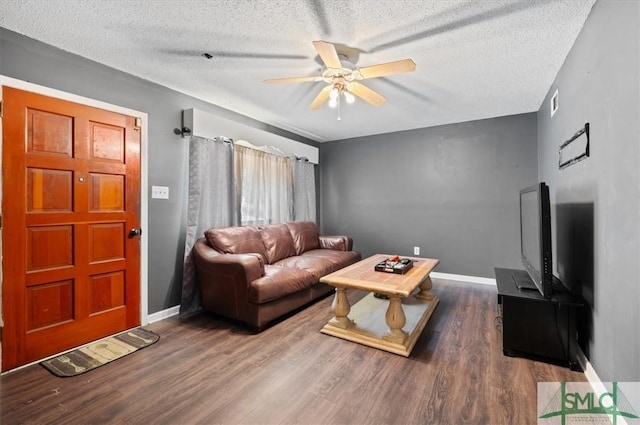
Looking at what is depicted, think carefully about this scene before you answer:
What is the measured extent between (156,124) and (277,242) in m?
1.89

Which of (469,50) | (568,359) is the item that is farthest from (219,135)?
(568,359)

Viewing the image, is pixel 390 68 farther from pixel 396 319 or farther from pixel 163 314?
pixel 163 314

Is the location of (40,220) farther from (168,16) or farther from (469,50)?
(469,50)

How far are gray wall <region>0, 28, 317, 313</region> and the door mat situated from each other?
37cm

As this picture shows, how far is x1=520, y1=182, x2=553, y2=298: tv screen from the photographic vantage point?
6.03 feet

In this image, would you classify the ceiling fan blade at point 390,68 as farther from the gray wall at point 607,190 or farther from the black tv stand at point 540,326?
the black tv stand at point 540,326

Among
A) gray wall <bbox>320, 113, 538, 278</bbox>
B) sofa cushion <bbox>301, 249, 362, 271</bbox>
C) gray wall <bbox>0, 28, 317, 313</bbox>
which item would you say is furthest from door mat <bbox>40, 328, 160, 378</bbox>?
gray wall <bbox>320, 113, 538, 278</bbox>

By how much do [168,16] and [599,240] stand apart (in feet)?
9.79

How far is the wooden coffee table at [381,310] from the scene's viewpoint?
2.23m

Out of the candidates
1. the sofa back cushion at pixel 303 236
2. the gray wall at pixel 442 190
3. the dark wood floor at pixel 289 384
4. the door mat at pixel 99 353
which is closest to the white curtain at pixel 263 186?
the sofa back cushion at pixel 303 236

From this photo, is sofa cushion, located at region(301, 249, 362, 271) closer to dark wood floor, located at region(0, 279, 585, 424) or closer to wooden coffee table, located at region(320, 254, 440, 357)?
wooden coffee table, located at region(320, 254, 440, 357)
